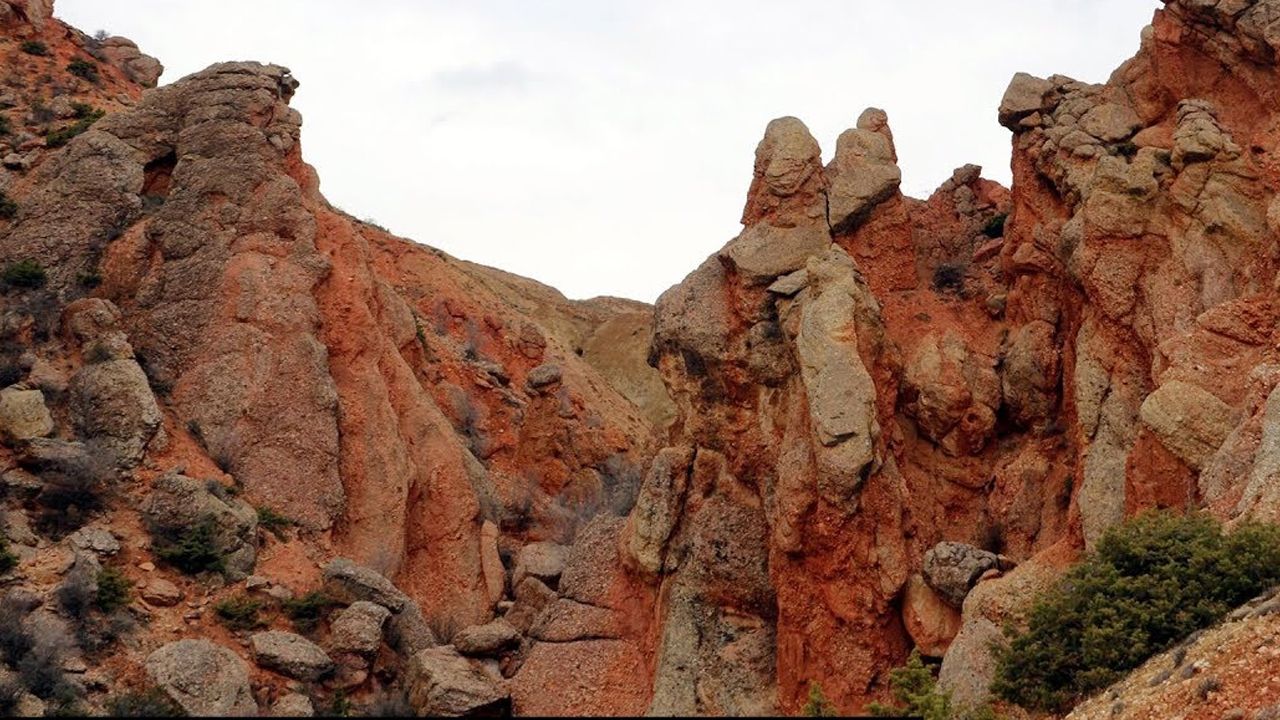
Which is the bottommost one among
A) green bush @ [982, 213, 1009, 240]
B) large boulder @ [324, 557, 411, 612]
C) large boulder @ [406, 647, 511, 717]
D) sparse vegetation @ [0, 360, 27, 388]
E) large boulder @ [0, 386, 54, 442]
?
large boulder @ [406, 647, 511, 717]

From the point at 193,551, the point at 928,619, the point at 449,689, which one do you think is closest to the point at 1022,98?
the point at 928,619

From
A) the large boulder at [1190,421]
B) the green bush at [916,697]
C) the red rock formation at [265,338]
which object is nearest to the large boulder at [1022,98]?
the large boulder at [1190,421]

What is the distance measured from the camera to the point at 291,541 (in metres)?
31.4

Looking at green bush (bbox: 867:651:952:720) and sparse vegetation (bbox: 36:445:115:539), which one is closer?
green bush (bbox: 867:651:952:720)

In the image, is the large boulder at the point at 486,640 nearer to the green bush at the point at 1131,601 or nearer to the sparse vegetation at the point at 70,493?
the sparse vegetation at the point at 70,493

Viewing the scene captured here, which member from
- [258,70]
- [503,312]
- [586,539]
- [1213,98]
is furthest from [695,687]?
[503,312]

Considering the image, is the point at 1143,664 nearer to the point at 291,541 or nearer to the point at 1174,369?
the point at 1174,369

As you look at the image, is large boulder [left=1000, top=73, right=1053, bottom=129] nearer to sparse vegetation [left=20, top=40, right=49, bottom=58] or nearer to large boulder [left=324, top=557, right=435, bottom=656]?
large boulder [left=324, top=557, right=435, bottom=656]

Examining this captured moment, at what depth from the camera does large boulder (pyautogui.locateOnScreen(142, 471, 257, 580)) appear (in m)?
29.9

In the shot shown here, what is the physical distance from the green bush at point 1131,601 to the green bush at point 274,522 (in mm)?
14825

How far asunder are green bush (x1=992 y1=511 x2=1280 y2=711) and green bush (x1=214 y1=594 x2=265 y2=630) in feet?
43.7

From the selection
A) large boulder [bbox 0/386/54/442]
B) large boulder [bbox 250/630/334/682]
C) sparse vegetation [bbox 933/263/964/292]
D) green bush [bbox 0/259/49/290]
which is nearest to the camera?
large boulder [bbox 250/630/334/682]

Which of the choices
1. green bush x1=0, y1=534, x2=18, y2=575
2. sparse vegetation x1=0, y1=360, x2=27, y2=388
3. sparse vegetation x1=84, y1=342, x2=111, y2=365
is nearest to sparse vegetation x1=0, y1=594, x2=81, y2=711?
green bush x1=0, y1=534, x2=18, y2=575

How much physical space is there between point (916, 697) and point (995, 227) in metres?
16.0
